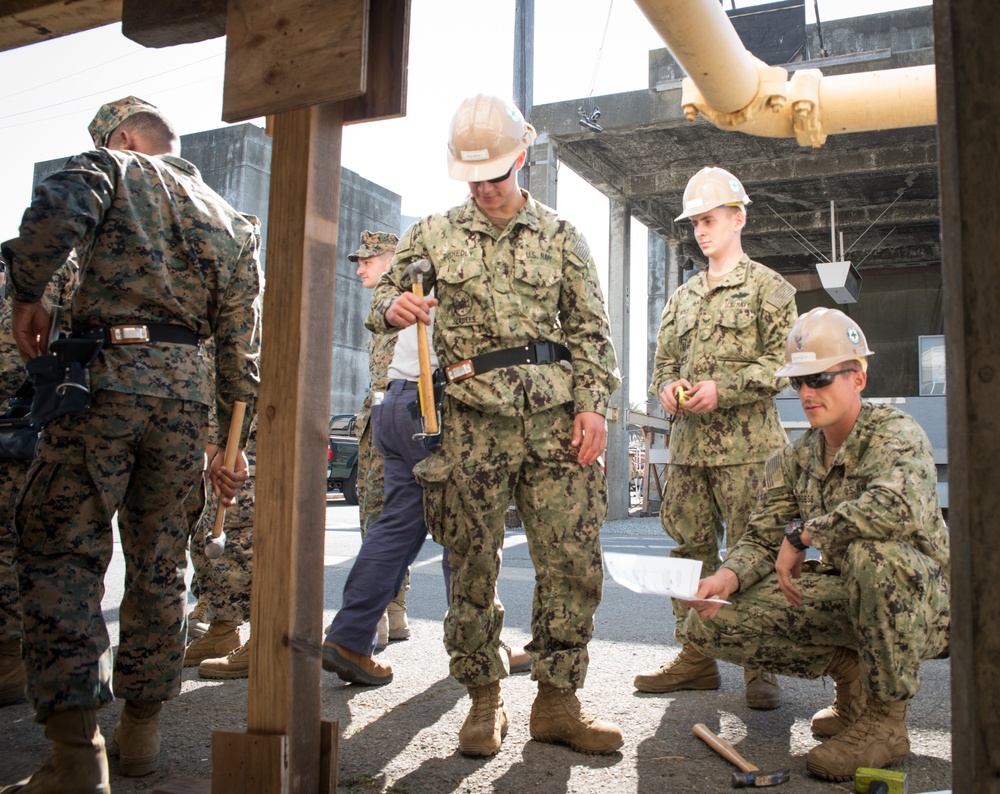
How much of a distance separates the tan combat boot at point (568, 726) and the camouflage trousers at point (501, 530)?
65 mm

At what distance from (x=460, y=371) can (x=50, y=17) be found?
6.49 feet

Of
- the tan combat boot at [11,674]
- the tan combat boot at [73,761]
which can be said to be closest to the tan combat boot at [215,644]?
the tan combat boot at [11,674]

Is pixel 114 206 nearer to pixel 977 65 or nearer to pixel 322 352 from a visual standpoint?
pixel 322 352

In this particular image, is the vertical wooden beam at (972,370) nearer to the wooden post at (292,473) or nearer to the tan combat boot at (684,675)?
the wooden post at (292,473)

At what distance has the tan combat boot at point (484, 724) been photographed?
3133 millimetres

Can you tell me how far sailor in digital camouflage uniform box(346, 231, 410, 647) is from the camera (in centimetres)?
499

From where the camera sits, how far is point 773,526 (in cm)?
361

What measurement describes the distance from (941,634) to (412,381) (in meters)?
2.43

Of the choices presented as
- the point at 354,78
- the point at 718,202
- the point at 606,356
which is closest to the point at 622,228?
the point at 718,202

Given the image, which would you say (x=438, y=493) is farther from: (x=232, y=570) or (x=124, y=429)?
(x=232, y=570)

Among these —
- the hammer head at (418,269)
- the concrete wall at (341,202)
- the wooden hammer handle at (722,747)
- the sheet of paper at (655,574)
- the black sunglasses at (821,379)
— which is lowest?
the wooden hammer handle at (722,747)

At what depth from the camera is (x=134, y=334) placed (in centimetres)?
299

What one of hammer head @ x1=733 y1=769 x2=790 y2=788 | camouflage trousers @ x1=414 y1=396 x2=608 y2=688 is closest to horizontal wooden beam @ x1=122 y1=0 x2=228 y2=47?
camouflage trousers @ x1=414 y1=396 x2=608 y2=688

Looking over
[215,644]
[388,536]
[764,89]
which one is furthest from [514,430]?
[764,89]
